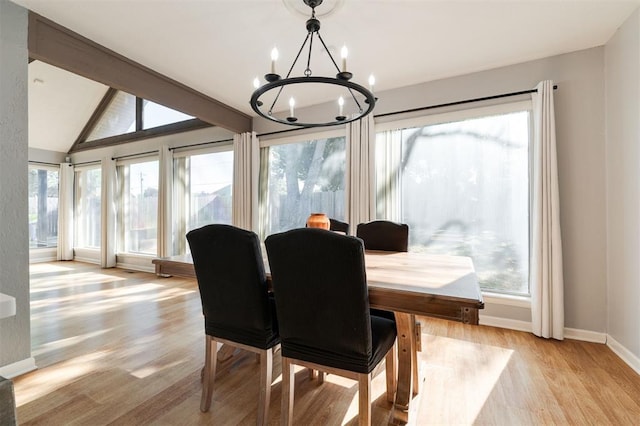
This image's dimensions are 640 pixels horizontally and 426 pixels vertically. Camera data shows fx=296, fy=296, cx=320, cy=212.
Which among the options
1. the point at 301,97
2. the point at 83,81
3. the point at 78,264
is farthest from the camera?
the point at 78,264

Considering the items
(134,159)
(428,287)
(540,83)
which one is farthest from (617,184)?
(134,159)

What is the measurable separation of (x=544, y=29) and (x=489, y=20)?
51cm

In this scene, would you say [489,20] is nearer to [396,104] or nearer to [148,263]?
[396,104]

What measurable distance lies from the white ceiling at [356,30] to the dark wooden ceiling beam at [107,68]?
0.09 meters

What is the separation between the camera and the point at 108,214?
19.1 ft

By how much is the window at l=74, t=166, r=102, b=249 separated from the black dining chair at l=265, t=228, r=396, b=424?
686 centimetres

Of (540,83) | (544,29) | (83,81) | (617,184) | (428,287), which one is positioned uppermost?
(83,81)

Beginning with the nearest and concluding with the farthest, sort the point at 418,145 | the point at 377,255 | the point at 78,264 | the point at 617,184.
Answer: the point at 377,255, the point at 617,184, the point at 418,145, the point at 78,264

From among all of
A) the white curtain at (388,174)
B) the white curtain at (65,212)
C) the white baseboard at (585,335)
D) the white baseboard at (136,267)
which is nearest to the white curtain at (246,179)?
the white curtain at (388,174)

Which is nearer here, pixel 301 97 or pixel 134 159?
pixel 301 97

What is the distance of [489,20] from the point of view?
7.42ft

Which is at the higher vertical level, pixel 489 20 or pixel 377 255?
pixel 489 20

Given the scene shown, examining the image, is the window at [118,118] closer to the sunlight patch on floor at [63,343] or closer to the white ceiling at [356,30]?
the white ceiling at [356,30]

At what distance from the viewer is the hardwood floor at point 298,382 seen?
161 cm
